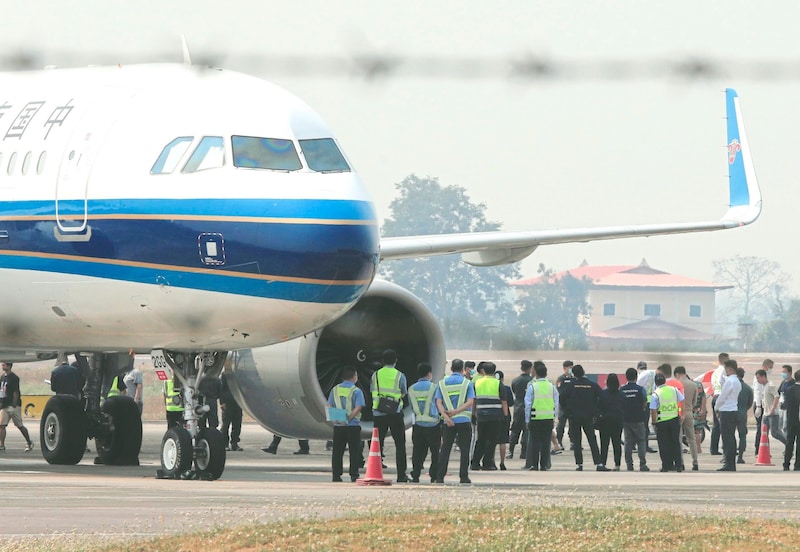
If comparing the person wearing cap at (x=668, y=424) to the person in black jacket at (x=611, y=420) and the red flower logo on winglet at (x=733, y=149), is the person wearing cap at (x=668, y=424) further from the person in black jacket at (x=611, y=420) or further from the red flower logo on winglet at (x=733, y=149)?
the red flower logo on winglet at (x=733, y=149)

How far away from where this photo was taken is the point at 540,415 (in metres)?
24.6

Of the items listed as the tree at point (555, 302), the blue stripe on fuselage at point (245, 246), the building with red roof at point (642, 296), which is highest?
the building with red roof at point (642, 296)

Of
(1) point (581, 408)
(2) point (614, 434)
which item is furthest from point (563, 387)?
(2) point (614, 434)

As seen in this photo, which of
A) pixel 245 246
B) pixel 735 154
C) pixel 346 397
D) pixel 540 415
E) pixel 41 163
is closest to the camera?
pixel 245 246

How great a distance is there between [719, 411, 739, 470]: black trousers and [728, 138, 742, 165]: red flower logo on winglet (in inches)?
295

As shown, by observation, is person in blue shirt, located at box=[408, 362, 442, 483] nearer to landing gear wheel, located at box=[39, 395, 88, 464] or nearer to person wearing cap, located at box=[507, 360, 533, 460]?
landing gear wheel, located at box=[39, 395, 88, 464]

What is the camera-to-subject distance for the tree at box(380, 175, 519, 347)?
130250 millimetres

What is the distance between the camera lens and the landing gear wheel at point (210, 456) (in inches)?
746

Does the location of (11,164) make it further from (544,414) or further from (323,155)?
(544,414)

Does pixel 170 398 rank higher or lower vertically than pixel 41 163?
lower

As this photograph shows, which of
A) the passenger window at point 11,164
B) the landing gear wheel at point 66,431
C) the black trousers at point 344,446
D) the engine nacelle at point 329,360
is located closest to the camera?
the passenger window at point 11,164

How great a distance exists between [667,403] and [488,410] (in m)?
3.39

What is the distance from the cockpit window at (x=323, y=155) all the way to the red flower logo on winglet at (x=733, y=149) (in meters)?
14.6

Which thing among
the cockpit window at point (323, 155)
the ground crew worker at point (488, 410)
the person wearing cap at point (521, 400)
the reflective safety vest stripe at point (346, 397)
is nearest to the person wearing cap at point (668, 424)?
the ground crew worker at point (488, 410)
